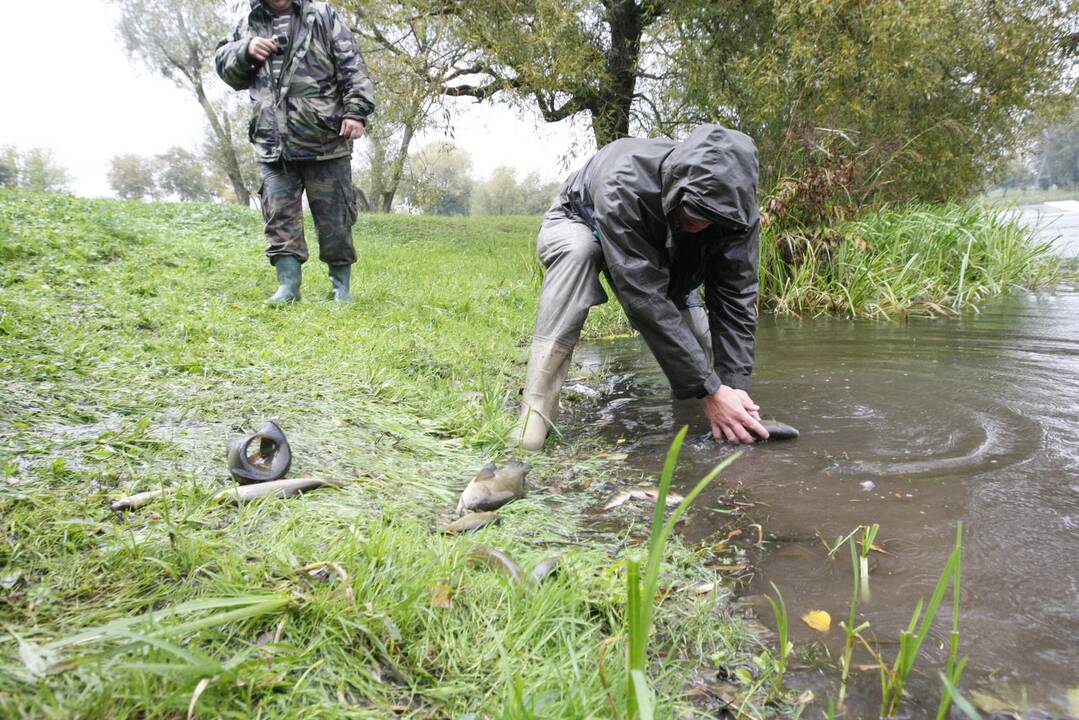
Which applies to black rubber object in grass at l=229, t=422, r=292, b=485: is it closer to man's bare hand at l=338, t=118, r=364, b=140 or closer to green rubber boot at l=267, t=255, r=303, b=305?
green rubber boot at l=267, t=255, r=303, b=305

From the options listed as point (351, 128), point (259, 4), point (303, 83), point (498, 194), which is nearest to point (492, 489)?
point (351, 128)

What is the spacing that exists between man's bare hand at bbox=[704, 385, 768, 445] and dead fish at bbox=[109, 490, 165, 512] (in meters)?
2.00

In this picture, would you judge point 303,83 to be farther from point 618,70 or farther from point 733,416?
point 618,70

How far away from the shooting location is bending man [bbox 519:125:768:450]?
236 cm

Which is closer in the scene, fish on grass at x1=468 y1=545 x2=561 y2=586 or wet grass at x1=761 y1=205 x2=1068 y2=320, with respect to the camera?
fish on grass at x1=468 y1=545 x2=561 y2=586

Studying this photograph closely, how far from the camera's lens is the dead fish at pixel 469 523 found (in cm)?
182

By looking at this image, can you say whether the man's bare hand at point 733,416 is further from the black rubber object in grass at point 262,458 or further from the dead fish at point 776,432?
the black rubber object in grass at point 262,458

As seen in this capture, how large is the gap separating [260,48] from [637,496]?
3.71 meters

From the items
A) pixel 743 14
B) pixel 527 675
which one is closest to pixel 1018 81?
pixel 743 14

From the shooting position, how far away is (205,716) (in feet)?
3.29

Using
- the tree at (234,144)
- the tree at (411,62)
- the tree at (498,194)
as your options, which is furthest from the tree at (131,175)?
the tree at (411,62)

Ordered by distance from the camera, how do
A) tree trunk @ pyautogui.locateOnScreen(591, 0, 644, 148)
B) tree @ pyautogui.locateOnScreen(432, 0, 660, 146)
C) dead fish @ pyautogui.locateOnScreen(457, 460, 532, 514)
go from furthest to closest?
tree trunk @ pyautogui.locateOnScreen(591, 0, 644, 148) < tree @ pyautogui.locateOnScreen(432, 0, 660, 146) < dead fish @ pyautogui.locateOnScreen(457, 460, 532, 514)

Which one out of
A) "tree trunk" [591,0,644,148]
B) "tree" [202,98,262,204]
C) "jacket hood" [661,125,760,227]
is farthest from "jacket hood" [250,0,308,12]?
"tree" [202,98,262,204]

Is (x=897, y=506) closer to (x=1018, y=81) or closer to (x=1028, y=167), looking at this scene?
(x=1018, y=81)
